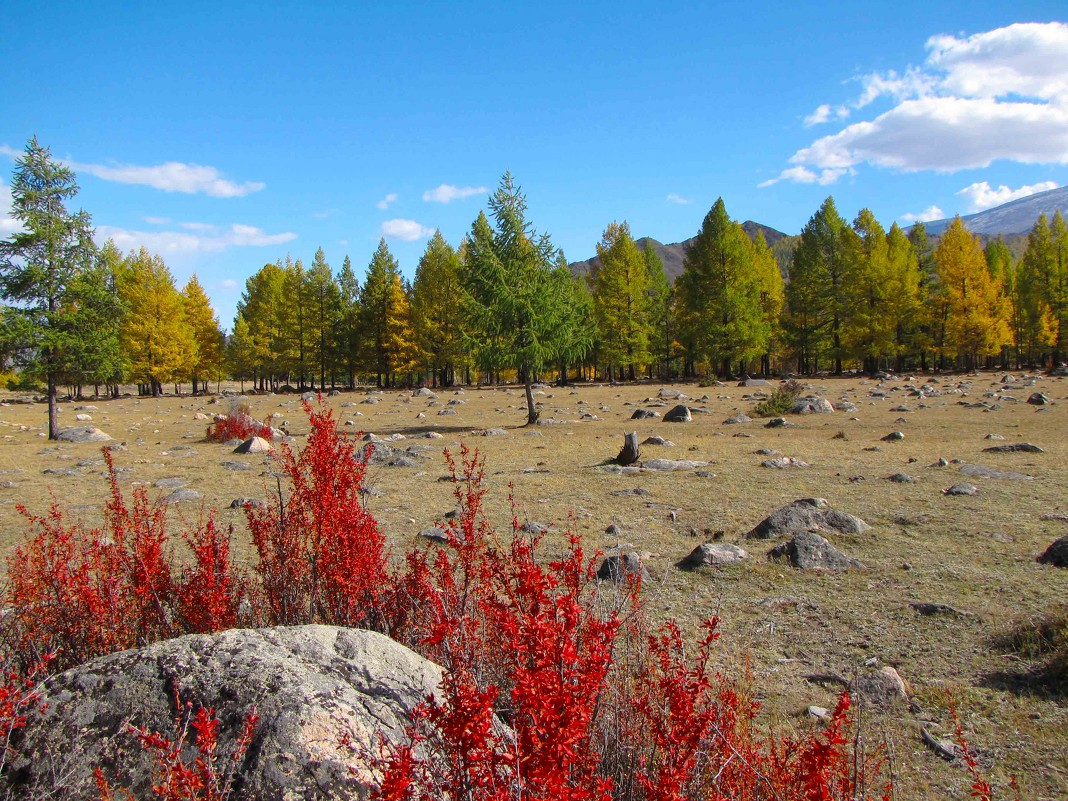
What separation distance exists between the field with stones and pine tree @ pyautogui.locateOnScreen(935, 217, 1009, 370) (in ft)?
79.8

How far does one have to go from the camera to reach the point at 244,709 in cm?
227

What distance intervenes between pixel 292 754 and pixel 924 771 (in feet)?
11.0

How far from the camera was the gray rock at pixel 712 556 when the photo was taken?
21.7 feet

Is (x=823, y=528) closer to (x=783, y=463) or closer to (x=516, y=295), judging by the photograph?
(x=783, y=463)

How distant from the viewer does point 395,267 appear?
5053cm

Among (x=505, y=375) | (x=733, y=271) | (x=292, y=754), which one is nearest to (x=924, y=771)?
(x=292, y=754)

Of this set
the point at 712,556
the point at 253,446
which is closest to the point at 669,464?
the point at 712,556

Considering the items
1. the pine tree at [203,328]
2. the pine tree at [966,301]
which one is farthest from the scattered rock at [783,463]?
the pine tree at [203,328]

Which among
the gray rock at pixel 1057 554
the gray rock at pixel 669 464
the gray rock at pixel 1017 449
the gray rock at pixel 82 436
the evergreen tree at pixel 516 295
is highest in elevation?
the evergreen tree at pixel 516 295

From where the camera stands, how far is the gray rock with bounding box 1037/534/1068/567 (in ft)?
20.0

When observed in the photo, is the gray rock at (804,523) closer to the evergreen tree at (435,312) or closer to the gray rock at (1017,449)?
the gray rock at (1017,449)

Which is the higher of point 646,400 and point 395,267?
point 395,267

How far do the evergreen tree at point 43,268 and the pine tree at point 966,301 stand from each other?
4866cm

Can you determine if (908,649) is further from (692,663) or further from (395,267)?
(395,267)
